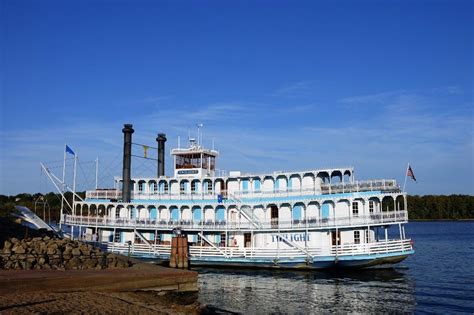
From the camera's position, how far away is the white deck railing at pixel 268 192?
102ft

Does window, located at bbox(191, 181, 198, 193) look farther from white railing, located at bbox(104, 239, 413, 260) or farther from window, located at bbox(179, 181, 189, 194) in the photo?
white railing, located at bbox(104, 239, 413, 260)

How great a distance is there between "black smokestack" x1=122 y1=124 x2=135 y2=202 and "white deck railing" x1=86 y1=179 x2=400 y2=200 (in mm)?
982

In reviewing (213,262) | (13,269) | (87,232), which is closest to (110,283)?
(13,269)

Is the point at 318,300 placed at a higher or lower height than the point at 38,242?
lower

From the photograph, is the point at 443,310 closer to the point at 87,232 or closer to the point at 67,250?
the point at 67,250

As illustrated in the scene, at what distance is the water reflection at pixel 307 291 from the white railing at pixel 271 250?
123 centimetres

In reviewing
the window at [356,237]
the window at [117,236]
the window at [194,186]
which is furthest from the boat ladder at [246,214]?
the window at [117,236]

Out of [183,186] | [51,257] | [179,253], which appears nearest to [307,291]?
[179,253]

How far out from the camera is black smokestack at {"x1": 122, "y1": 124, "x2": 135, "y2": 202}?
128ft

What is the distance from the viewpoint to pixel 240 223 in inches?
1367

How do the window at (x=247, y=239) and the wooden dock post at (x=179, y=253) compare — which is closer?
the wooden dock post at (x=179, y=253)

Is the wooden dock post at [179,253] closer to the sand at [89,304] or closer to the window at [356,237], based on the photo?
the window at [356,237]

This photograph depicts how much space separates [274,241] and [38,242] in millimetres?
15863

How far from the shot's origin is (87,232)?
40.7 metres
